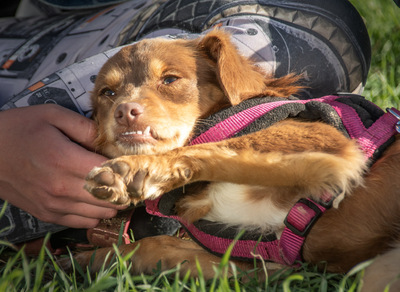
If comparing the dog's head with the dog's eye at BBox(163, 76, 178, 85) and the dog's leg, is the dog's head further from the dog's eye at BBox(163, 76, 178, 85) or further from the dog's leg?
the dog's leg

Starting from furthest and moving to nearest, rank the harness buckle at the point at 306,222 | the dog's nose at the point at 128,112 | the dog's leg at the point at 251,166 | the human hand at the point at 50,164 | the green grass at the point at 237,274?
the human hand at the point at 50,164
the dog's nose at the point at 128,112
the harness buckle at the point at 306,222
the dog's leg at the point at 251,166
the green grass at the point at 237,274

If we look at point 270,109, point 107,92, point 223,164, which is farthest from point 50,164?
point 270,109

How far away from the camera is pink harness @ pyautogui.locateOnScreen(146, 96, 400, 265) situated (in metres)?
2.01

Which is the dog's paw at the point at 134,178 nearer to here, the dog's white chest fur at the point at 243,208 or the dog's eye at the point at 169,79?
the dog's white chest fur at the point at 243,208

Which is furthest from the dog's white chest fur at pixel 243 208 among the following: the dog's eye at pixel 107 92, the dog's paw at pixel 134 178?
the dog's eye at pixel 107 92

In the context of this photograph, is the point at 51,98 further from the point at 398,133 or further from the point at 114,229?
the point at 398,133

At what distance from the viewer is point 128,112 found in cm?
207

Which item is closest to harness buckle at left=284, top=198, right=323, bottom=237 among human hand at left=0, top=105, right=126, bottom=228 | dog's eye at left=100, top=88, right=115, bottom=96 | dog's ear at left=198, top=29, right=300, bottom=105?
dog's ear at left=198, top=29, right=300, bottom=105

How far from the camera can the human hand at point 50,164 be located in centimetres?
241

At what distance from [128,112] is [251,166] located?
1.86 feet

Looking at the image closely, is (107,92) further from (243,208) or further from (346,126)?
(346,126)

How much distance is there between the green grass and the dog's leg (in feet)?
1.06

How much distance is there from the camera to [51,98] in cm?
277

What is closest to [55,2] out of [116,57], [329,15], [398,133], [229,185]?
[116,57]
